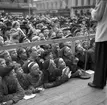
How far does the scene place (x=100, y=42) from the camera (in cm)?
320

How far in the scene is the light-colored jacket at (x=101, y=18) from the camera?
117 inches

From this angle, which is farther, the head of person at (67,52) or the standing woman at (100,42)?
the head of person at (67,52)

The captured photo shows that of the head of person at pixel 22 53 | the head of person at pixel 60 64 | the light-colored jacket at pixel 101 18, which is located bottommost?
the head of person at pixel 60 64

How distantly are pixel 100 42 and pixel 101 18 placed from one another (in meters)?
0.42

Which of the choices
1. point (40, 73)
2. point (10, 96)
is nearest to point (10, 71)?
point (10, 96)

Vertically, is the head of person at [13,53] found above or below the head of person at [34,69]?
above

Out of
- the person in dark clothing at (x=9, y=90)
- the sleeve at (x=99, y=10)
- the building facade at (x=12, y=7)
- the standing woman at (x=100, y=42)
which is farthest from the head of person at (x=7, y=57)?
the building facade at (x=12, y=7)

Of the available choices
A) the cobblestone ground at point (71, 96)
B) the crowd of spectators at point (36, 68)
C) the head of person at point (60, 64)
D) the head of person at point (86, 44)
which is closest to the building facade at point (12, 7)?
the head of person at point (86, 44)

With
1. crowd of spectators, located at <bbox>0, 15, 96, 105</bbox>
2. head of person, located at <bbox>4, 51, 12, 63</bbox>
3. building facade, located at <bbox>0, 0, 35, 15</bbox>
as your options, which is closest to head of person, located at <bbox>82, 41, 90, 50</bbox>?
crowd of spectators, located at <bbox>0, 15, 96, 105</bbox>

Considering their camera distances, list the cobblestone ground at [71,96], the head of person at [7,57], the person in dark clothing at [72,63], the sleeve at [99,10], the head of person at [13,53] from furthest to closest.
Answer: the person in dark clothing at [72,63], the head of person at [13,53], the head of person at [7,57], the cobblestone ground at [71,96], the sleeve at [99,10]

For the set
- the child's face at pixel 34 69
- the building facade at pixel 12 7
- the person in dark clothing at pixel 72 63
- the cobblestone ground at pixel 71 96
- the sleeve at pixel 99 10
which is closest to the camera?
the sleeve at pixel 99 10

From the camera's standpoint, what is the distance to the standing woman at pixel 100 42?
3.02 m

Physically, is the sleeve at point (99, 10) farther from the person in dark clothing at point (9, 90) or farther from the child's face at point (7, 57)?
the child's face at point (7, 57)

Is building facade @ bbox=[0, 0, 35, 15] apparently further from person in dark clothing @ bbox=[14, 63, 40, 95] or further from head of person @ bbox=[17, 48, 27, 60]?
person in dark clothing @ bbox=[14, 63, 40, 95]
